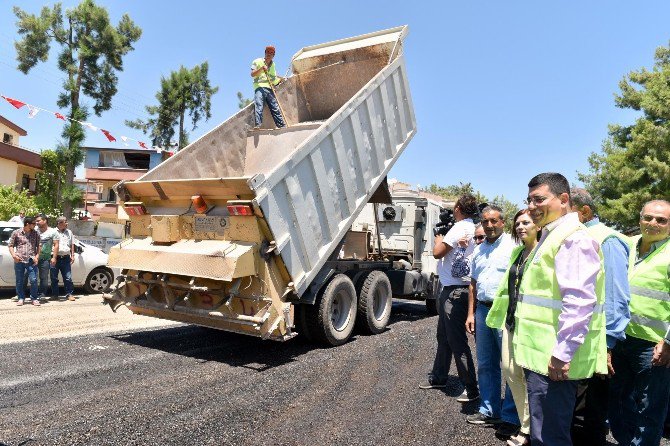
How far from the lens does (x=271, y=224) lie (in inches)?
182

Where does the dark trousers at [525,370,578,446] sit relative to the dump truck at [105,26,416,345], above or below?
below

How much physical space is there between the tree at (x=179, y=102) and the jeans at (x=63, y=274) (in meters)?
23.5

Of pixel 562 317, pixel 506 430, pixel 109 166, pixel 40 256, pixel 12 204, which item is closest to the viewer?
pixel 562 317

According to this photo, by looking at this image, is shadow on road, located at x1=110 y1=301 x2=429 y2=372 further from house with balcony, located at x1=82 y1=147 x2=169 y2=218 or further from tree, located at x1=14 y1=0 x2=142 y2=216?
house with balcony, located at x1=82 y1=147 x2=169 y2=218

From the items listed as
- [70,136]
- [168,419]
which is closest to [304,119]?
[168,419]

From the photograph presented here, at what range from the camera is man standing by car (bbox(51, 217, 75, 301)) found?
9156 mm

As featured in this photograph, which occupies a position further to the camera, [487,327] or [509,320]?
[487,327]

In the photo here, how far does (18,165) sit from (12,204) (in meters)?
9.01

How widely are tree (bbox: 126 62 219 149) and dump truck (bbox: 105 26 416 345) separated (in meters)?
27.0

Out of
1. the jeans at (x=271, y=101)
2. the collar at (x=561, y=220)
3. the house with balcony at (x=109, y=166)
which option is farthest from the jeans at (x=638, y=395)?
the house with balcony at (x=109, y=166)

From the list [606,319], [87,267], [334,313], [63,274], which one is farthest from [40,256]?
[606,319]

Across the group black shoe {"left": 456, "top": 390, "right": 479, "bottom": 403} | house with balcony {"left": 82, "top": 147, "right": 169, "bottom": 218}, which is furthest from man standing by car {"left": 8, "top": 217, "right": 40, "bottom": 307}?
house with balcony {"left": 82, "top": 147, "right": 169, "bottom": 218}

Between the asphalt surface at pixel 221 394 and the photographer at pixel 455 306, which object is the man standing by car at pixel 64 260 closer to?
the asphalt surface at pixel 221 394

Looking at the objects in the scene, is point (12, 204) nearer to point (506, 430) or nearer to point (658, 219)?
point (506, 430)
